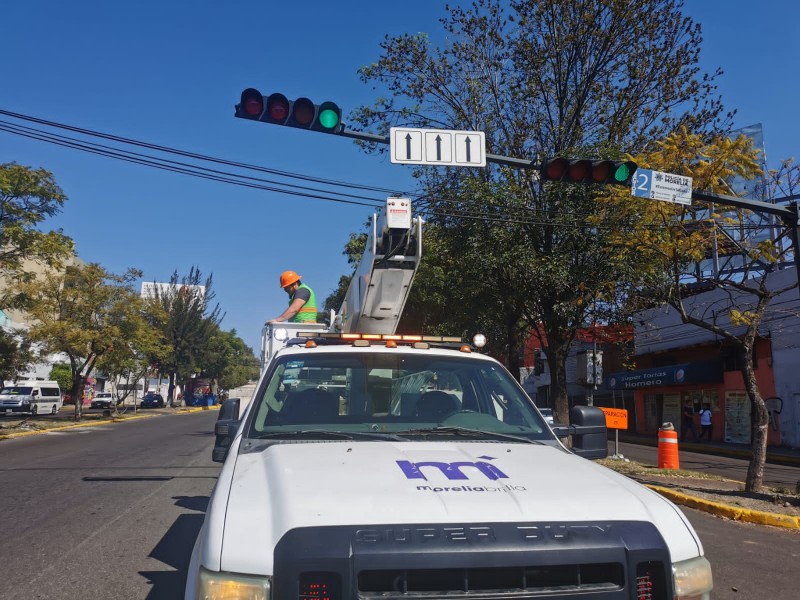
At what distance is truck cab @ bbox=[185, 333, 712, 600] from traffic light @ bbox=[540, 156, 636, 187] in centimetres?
767

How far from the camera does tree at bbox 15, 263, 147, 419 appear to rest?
28.8 metres

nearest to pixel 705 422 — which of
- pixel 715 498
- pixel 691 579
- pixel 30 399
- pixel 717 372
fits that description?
pixel 717 372

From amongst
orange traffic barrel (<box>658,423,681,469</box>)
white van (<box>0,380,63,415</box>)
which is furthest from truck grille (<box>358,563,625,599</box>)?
white van (<box>0,380,63,415</box>)

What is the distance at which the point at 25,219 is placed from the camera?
20328mm

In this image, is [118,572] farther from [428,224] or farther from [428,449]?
[428,224]

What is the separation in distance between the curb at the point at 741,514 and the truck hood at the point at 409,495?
7.07 m

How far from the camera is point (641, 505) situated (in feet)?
8.54

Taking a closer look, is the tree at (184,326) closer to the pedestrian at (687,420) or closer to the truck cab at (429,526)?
the pedestrian at (687,420)

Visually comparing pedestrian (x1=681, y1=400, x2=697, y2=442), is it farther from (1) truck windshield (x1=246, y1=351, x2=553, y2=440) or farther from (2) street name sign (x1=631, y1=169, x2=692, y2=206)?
(1) truck windshield (x1=246, y1=351, x2=553, y2=440)

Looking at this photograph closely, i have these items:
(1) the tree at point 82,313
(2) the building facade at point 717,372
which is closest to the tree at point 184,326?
(1) the tree at point 82,313

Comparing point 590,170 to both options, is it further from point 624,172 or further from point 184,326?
point 184,326

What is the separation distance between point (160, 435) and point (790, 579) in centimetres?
2053

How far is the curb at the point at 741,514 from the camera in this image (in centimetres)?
858

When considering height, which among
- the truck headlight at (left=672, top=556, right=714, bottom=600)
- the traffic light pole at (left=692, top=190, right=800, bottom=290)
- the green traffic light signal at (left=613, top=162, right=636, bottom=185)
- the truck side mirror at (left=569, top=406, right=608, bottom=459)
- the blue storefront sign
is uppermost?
the green traffic light signal at (left=613, top=162, right=636, bottom=185)
